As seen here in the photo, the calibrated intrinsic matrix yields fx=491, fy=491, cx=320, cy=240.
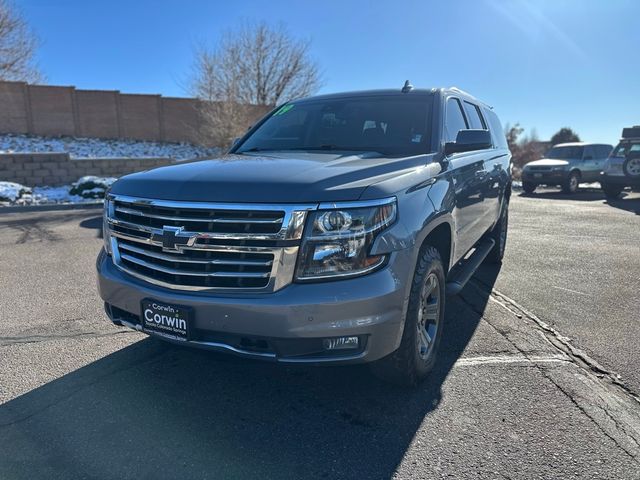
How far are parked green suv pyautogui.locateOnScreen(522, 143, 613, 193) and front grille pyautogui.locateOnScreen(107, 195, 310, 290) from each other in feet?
61.1

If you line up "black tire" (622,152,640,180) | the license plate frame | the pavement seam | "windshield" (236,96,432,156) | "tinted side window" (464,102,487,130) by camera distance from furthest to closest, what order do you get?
"black tire" (622,152,640,180), "tinted side window" (464,102,487,130), "windshield" (236,96,432,156), the pavement seam, the license plate frame

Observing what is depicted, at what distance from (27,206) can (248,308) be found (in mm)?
10899

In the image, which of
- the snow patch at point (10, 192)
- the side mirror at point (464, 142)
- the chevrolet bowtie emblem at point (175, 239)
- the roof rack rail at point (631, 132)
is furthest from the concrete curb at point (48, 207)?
the roof rack rail at point (631, 132)

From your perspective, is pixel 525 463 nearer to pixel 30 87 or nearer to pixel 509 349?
pixel 509 349

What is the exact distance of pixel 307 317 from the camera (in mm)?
2502

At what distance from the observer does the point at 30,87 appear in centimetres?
2402

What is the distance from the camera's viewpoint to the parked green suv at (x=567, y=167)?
18797 mm

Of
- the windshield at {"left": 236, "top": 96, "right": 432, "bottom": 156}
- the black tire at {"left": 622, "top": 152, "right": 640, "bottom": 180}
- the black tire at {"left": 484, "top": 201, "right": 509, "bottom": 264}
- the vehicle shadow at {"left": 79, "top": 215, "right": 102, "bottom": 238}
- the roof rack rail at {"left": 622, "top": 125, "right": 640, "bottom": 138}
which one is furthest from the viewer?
the roof rack rail at {"left": 622, "top": 125, "right": 640, "bottom": 138}

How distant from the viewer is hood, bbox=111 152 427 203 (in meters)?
2.60

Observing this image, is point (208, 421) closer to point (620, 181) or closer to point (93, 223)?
point (93, 223)

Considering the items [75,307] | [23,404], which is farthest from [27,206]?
[23,404]

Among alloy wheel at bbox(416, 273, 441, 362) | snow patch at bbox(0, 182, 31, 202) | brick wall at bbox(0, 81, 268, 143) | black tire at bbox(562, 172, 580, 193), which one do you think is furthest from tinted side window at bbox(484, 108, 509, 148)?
brick wall at bbox(0, 81, 268, 143)

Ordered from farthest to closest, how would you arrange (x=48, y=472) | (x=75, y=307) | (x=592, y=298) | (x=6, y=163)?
(x=6, y=163) → (x=592, y=298) → (x=75, y=307) → (x=48, y=472)

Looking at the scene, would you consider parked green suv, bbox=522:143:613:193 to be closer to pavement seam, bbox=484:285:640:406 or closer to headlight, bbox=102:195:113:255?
pavement seam, bbox=484:285:640:406
